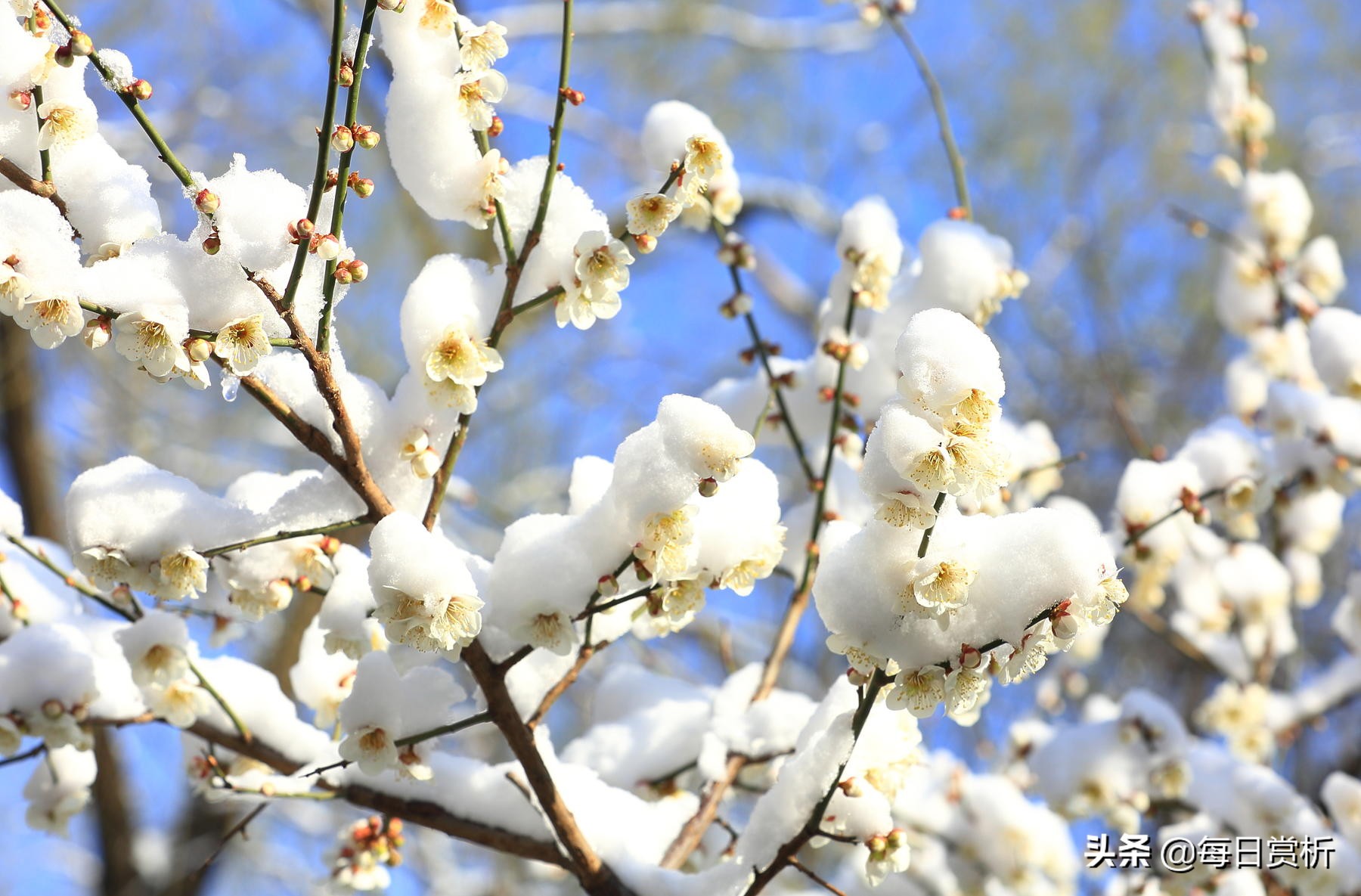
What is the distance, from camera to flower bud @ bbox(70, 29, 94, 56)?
1.26 meters

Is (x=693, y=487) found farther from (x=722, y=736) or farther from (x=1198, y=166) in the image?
(x=1198, y=166)

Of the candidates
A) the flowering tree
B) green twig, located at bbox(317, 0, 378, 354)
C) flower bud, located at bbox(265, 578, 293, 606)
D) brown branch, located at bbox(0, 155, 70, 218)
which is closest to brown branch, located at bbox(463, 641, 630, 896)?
the flowering tree

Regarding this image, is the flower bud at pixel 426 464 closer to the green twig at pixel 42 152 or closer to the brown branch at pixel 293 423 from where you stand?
the brown branch at pixel 293 423

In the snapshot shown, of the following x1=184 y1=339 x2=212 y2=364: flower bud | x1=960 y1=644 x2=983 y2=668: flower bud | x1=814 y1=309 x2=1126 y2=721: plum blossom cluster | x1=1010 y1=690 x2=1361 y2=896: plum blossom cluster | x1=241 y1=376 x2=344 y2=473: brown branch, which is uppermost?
x1=184 y1=339 x2=212 y2=364: flower bud

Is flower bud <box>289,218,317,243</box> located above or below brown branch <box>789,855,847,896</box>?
above

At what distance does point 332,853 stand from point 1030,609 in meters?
1.45

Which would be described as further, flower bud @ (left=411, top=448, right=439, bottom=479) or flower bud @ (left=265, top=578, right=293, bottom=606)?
flower bud @ (left=265, top=578, right=293, bottom=606)

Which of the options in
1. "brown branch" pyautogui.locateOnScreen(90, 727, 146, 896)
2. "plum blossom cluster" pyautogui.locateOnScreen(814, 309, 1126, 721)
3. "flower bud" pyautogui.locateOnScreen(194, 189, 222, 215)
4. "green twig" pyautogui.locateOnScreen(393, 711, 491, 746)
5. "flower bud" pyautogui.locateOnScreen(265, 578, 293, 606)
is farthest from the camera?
"brown branch" pyautogui.locateOnScreen(90, 727, 146, 896)

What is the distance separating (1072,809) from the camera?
2.76 metres

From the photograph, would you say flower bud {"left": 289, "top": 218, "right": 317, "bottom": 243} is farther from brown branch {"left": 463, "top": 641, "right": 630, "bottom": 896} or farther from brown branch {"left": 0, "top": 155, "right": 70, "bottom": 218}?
brown branch {"left": 463, "top": 641, "right": 630, "bottom": 896}

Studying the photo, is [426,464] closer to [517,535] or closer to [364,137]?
[517,535]

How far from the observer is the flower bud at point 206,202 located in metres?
1.28

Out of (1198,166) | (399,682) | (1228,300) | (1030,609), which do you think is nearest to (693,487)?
(1030,609)

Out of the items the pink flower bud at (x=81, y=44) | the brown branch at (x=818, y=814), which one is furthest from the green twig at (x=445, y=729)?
the pink flower bud at (x=81, y=44)
